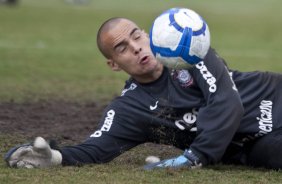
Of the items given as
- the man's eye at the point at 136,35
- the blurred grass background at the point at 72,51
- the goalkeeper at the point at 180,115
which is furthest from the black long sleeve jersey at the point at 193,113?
the blurred grass background at the point at 72,51

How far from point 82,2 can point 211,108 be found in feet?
112

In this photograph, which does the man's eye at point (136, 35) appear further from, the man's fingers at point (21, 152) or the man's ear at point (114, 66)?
the man's fingers at point (21, 152)

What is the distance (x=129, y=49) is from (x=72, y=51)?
37.7 feet

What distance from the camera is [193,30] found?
6.32 m

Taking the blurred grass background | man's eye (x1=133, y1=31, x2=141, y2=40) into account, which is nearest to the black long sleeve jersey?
man's eye (x1=133, y1=31, x2=141, y2=40)

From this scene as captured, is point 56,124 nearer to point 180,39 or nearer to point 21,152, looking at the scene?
point 21,152

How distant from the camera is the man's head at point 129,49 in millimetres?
6801

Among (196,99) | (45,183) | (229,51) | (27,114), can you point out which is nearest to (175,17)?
(196,99)

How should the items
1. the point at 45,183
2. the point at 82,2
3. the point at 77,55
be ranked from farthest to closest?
the point at 82,2
the point at 77,55
the point at 45,183

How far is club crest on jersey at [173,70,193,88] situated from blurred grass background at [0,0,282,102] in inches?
192

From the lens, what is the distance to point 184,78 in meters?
6.75

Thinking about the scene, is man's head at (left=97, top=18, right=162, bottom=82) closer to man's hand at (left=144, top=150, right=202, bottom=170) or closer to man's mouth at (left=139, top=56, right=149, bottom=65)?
man's mouth at (left=139, top=56, right=149, bottom=65)

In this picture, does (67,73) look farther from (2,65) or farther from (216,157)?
(216,157)

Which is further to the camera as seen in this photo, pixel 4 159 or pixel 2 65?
pixel 2 65
